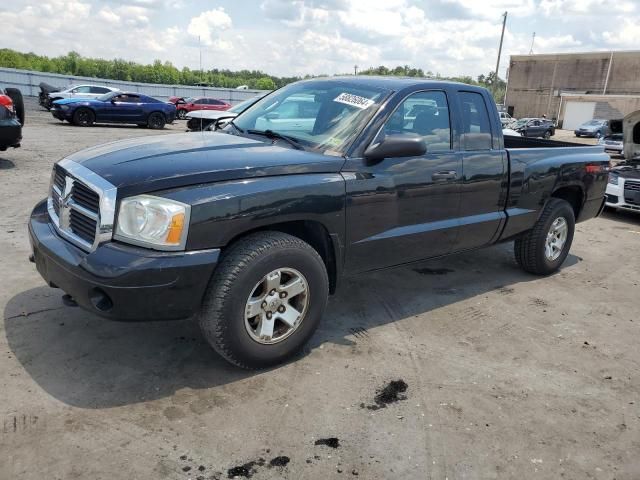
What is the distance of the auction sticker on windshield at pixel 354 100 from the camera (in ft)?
12.7

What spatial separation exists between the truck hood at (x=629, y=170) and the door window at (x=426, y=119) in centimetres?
596

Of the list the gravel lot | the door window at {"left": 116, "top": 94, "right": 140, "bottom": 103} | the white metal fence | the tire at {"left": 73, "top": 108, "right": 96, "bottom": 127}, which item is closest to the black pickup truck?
the gravel lot

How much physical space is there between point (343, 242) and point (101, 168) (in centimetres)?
158

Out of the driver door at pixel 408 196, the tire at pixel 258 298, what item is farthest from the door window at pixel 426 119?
the tire at pixel 258 298

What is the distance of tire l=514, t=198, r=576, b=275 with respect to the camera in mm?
5340

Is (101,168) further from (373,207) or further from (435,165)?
(435,165)

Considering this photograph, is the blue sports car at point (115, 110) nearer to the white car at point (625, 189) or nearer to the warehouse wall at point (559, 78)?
the white car at point (625, 189)

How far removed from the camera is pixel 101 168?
317cm

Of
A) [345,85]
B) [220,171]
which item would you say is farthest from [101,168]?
[345,85]

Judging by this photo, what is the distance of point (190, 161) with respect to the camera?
3182mm

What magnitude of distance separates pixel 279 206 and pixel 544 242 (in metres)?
3.34

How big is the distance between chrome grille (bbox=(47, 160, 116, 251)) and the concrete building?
175ft

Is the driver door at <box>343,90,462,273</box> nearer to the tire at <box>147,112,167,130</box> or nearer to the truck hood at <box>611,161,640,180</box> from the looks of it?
the truck hood at <box>611,161,640,180</box>

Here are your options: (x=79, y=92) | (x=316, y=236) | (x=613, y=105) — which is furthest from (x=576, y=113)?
(x=316, y=236)
